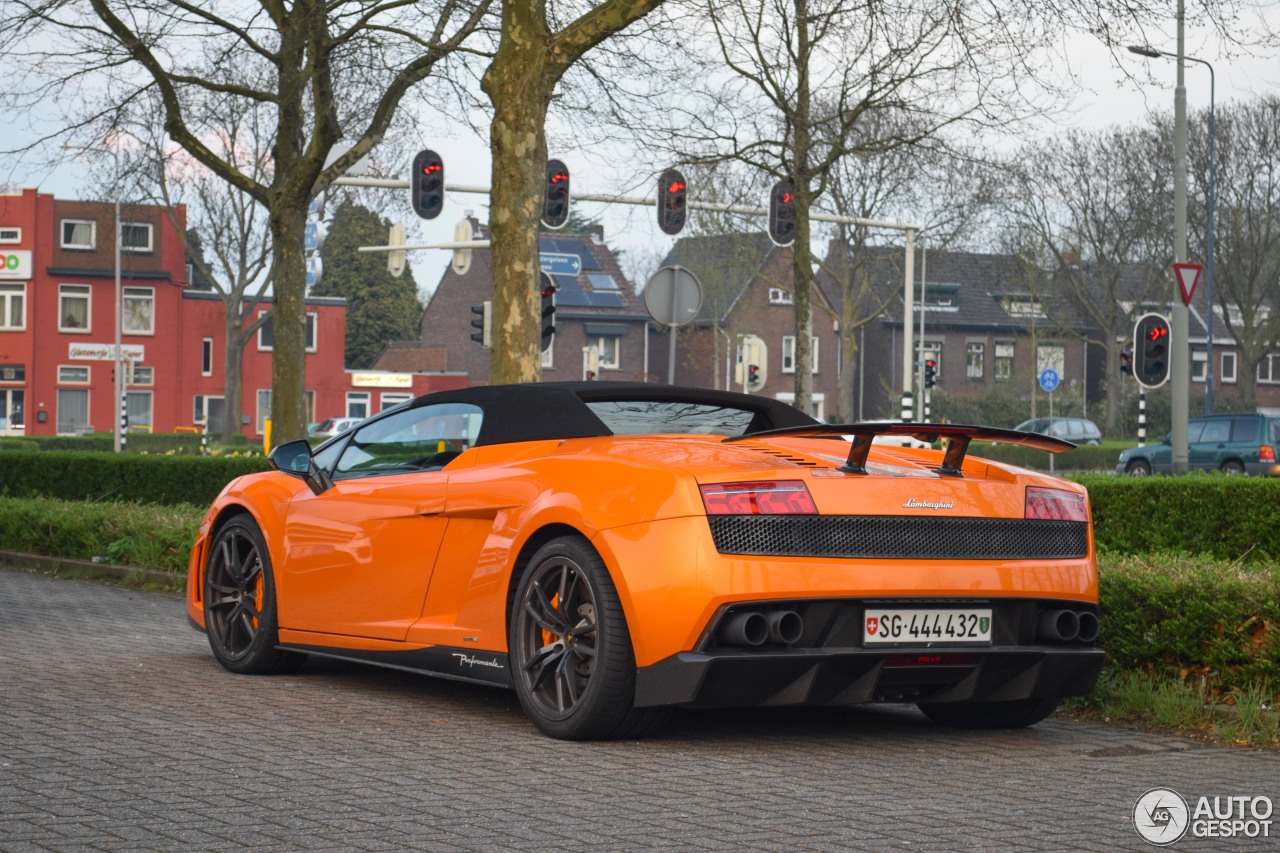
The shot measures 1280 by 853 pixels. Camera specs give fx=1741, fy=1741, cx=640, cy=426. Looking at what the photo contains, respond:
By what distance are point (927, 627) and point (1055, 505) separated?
2.66 ft

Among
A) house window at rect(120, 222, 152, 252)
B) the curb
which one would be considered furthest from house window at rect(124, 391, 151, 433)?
the curb

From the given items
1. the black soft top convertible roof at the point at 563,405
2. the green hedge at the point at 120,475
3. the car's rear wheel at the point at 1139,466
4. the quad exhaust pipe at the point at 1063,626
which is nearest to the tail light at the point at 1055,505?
the quad exhaust pipe at the point at 1063,626

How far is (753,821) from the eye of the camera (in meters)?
4.91

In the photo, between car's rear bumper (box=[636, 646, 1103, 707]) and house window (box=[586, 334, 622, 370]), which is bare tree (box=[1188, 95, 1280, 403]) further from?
car's rear bumper (box=[636, 646, 1103, 707])

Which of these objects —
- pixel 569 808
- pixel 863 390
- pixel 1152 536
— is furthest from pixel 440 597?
pixel 863 390

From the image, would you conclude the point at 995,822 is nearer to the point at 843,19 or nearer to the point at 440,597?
the point at 440,597

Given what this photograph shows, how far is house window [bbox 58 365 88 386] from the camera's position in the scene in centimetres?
6650

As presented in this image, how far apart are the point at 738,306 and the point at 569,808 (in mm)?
69211

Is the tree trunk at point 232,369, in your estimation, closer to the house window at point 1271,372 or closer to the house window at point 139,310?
the house window at point 139,310

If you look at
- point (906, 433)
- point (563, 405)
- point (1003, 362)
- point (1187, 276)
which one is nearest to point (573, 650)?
point (563, 405)

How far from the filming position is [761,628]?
5809 millimetres

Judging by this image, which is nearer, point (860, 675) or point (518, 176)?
point (860, 675)

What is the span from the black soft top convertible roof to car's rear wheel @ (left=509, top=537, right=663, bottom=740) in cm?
69

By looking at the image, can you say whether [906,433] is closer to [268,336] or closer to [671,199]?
[671,199]
